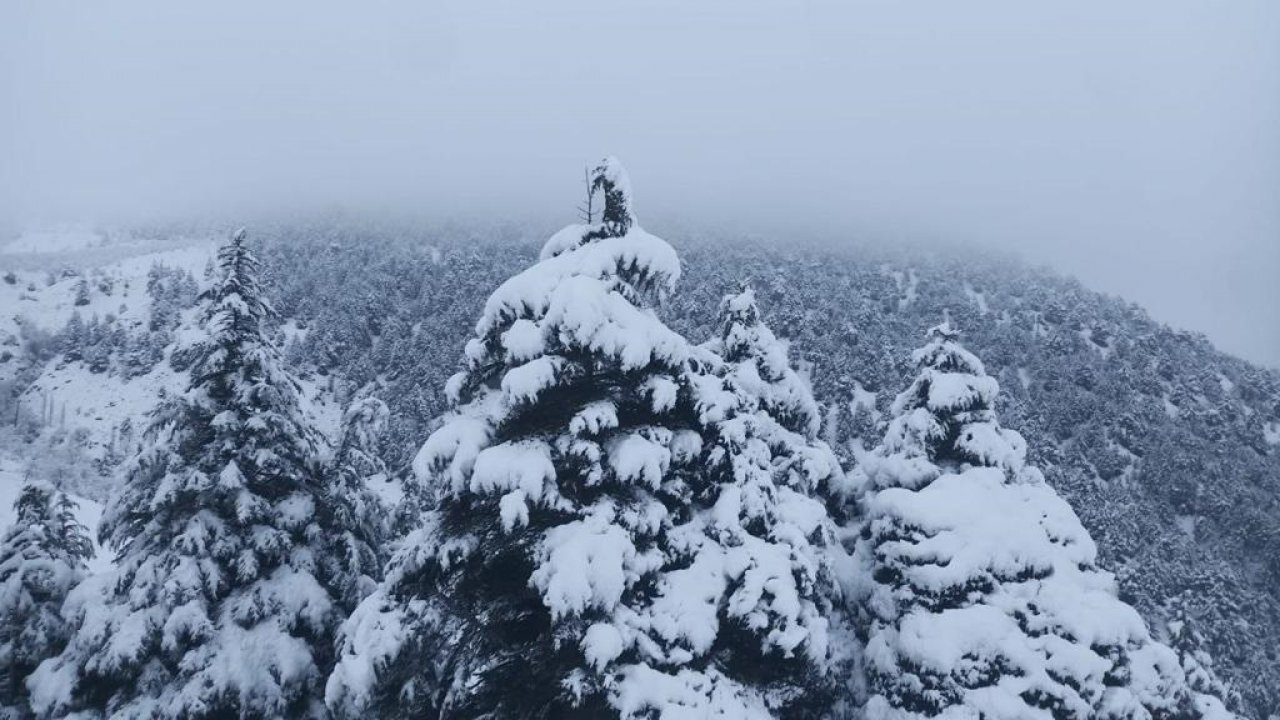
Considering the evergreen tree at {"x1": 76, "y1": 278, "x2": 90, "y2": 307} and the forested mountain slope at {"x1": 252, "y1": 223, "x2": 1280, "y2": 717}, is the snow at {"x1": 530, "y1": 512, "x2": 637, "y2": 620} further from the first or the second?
the evergreen tree at {"x1": 76, "y1": 278, "x2": 90, "y2": 307}

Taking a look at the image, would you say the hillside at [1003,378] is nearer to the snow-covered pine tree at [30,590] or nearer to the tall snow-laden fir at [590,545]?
the tall snow-laden fir at [590,545]

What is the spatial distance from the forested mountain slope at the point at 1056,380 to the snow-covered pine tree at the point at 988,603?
57887mm

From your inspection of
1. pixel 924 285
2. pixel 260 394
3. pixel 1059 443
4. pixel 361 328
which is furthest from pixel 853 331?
pixel 260 394

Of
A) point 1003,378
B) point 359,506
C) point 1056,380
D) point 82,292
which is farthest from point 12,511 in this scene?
point 1056,380

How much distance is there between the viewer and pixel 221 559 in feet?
41.9

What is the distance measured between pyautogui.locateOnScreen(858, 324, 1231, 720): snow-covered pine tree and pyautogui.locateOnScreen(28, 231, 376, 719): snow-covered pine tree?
10.1 metres

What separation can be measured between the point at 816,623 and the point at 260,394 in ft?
34.6

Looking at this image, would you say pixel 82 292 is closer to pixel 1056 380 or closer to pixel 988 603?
pixel 988 603

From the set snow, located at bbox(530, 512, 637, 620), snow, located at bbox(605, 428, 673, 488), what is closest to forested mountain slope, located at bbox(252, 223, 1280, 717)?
snow, located at bbox(605, 428, 673, 488)

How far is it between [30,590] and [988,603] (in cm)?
1785

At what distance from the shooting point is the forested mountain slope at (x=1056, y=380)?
282ft

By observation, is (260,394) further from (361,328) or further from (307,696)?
(361,328)

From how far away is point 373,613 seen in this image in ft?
30.1

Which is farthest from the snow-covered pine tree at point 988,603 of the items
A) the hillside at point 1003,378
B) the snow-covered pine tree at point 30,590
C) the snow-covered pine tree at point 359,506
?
the hillside at point 1003,378
